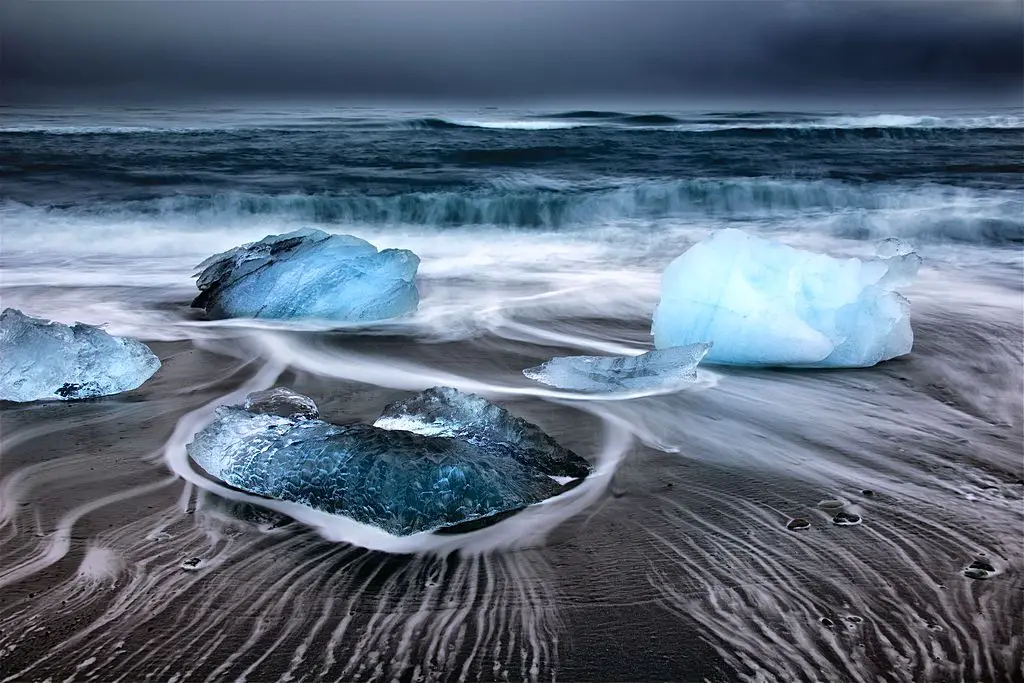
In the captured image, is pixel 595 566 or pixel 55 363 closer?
pixel 595 566

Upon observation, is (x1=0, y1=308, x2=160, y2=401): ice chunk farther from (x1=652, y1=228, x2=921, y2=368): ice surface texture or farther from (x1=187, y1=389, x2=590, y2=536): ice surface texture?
(x1=652, y1=228, x2=921, y2=368): ice surface texture

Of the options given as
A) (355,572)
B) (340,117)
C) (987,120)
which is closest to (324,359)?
(355,572)

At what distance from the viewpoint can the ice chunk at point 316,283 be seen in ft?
14.7

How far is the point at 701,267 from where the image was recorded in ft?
12.4

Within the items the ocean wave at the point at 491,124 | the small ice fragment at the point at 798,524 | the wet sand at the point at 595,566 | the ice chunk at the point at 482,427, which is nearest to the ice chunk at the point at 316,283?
the wet sand at the point at 595,566

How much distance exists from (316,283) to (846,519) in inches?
117

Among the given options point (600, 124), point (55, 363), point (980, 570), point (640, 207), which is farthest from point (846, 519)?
point (600, 124)

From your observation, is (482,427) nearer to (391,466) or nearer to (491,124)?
(391,466)

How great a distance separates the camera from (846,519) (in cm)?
234

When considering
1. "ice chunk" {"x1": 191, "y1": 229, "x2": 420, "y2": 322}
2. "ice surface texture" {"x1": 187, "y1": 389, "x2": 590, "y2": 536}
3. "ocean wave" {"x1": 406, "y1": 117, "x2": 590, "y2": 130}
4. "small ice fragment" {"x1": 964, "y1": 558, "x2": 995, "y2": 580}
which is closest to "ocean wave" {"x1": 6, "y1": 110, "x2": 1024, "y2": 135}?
"ocean wave" {"x1": 406, "y1": 117, "x2": 590, "y2": 130}

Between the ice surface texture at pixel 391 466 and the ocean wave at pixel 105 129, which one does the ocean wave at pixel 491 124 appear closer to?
the ocean wave at pixel 105 129

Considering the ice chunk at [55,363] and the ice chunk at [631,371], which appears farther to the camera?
the ice chunk at [631,371]

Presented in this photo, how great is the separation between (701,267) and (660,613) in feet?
7.02

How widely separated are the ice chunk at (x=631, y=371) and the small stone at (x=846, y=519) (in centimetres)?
109
